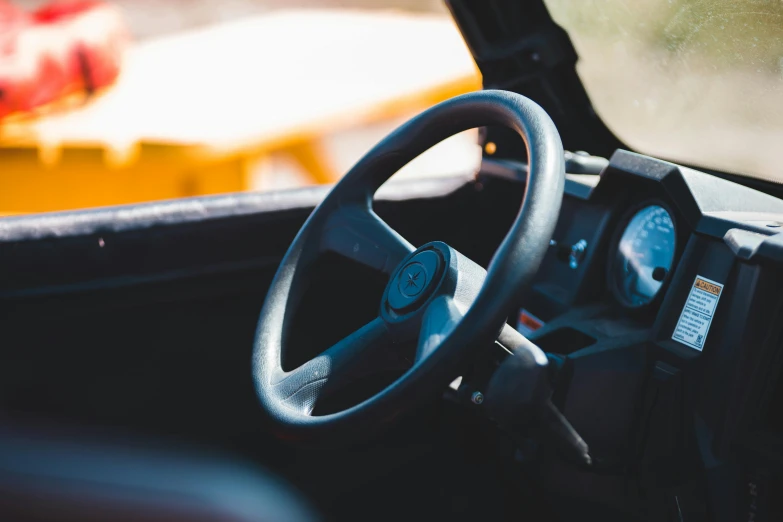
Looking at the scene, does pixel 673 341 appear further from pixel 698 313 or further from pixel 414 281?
pixel 414 281

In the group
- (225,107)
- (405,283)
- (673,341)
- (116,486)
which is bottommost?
(116,486)

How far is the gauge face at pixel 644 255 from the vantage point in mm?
1320

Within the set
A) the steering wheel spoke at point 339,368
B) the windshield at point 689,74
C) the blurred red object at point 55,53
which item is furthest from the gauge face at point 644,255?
the blurred red object at point 55,53

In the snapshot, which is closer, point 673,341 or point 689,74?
point 673,341

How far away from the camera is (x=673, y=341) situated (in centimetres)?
123

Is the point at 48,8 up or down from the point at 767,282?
up

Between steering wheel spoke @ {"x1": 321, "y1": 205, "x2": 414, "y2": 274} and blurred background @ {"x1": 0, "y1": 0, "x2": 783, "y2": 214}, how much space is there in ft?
2.23

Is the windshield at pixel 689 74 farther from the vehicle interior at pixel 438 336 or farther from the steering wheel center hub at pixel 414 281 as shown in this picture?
the steering wheel center hub at pixel 414 281

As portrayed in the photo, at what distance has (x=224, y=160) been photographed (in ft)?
11.5

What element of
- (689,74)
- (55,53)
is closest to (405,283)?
(689,74)

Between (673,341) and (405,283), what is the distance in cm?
48

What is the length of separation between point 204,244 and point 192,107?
2404 millimetres

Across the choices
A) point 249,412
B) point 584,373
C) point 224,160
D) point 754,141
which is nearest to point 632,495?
point 584,373

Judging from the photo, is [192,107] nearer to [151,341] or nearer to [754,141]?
[151,341]
